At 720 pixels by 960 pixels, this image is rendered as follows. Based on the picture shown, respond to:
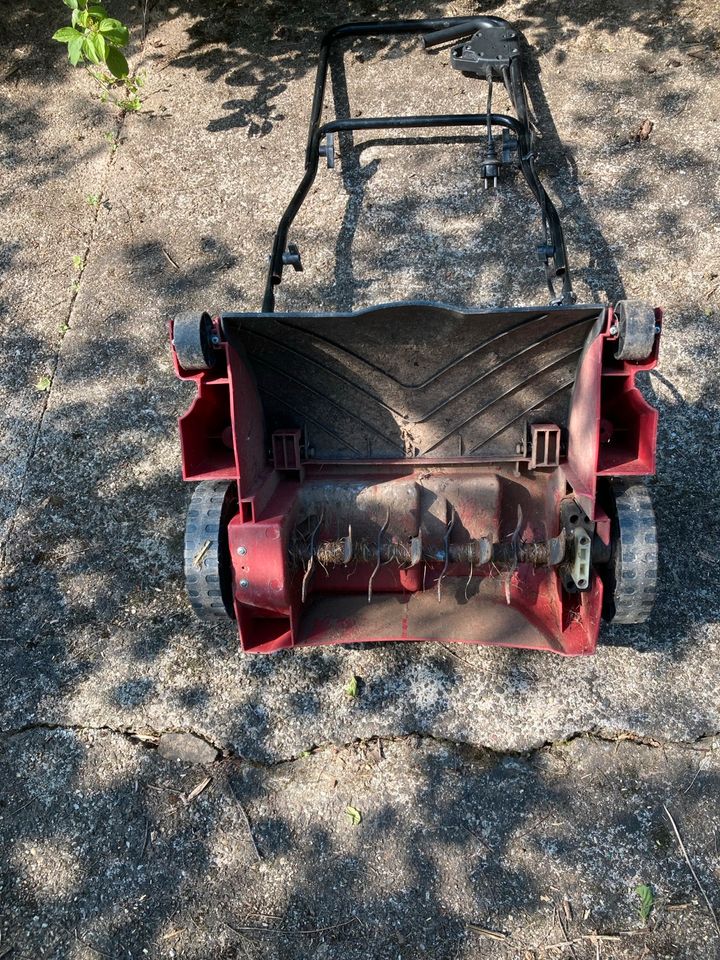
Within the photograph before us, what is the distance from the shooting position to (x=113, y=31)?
4043 millimetres

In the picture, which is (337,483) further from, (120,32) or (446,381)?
(120,32)

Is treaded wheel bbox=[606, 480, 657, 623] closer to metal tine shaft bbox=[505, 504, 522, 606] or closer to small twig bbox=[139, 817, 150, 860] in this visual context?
metal tine shaft bbox=[505, 504, 522, 606]

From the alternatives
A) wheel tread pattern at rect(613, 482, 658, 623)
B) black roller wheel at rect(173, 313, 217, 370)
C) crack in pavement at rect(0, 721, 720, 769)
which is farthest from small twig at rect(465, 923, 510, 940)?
black roller wheel at rect(173, 313, 217, 370)

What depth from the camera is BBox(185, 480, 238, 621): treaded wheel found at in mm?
2838

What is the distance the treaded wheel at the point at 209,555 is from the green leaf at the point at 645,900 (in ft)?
5.50

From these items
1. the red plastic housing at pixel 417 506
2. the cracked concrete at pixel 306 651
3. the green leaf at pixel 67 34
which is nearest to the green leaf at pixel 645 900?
the cracked concrete at pixel 306 651

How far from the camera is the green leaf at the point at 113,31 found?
3.98 metres

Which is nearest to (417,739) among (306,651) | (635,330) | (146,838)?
(306,651)

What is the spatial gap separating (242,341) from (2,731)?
5.78ft

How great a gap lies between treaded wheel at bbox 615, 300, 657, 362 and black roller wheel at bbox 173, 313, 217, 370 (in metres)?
1.35

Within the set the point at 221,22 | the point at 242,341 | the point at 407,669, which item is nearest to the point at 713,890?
the point at 407,669

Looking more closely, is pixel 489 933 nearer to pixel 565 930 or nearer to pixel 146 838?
pixel 565 930

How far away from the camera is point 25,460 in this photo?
387cm

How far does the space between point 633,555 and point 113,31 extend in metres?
3.60
